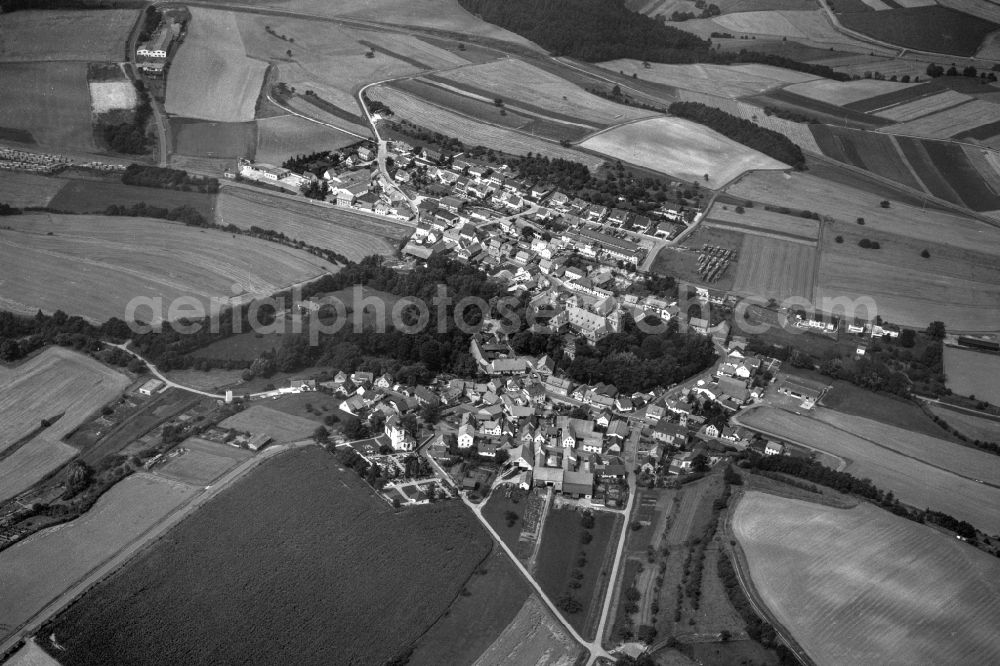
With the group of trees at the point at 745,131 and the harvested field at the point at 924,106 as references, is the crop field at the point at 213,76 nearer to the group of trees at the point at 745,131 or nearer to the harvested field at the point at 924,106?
the group of trees at the point at 745,131

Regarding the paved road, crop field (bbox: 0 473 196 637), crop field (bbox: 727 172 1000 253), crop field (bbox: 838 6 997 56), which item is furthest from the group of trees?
crop field (bbox: 0 473 196 637)

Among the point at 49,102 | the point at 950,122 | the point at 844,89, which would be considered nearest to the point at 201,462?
the point at 49,102

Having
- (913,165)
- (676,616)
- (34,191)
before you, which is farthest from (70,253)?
(913,165)

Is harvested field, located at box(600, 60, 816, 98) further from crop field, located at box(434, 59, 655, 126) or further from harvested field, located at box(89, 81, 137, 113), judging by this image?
harvested field, located at box(89, 81, 137, 113)

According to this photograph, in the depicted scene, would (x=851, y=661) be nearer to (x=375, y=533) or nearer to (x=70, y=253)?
(x=375, y=533)

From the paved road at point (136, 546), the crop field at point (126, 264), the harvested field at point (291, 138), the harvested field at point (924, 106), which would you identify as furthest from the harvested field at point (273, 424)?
the harvested field at point (924, 106)
